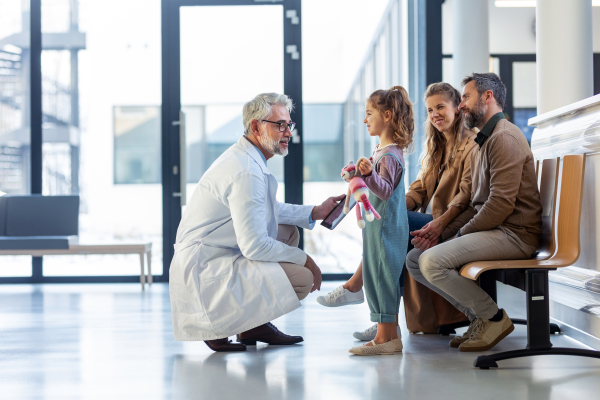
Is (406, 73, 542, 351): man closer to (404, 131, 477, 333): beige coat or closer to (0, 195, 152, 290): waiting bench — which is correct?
(404, 131, 477, 333): beige coat

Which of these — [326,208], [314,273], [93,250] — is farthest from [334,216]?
[93,250]

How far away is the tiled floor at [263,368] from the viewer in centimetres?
191

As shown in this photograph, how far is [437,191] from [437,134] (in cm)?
30

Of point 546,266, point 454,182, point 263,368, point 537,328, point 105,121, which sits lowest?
point 263,368

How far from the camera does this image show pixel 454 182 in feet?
9.04

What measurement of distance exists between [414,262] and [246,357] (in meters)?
A: 0.91

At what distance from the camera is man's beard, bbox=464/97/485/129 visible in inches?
96.0

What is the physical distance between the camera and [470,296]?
7.56ft

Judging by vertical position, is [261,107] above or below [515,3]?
below

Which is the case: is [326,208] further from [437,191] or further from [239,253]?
[437,191]

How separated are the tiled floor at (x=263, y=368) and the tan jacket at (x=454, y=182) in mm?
659

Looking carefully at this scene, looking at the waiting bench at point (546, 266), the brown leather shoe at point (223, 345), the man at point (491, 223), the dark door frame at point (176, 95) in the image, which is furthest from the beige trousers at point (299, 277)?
the dark door frame at point (176, 95)

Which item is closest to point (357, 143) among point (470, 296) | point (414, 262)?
point (414, 262)

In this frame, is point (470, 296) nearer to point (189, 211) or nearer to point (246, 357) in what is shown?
point (246, 357)
